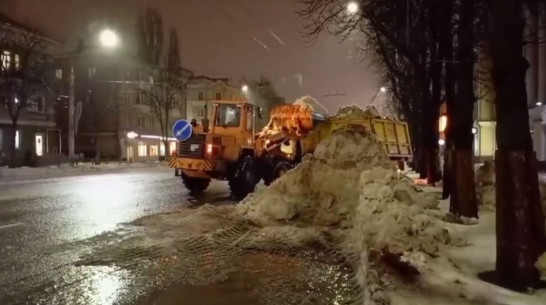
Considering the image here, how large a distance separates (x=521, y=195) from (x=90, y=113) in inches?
2628

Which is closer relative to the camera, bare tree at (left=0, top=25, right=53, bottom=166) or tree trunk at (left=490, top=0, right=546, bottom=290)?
tree trunk at (left=490, top=0, right=546, bottom=290)

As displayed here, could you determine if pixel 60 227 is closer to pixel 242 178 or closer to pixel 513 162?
pixel 242 178

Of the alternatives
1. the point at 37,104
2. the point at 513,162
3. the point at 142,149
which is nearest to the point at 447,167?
the point at 513,162

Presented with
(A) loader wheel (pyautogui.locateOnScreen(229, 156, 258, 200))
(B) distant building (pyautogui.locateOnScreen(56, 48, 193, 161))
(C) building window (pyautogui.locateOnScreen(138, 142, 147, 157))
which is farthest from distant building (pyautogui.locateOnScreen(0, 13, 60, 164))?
(A) loader wheel (pyautogui.locateOnScreen(229, 156, 258, 200))

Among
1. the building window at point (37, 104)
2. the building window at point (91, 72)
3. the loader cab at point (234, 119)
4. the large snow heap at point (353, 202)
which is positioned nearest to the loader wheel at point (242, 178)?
the loader cab at point (234, 119)

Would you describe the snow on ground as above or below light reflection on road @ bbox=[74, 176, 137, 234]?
above

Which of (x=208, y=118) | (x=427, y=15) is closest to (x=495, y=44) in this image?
(x=427, y=15)

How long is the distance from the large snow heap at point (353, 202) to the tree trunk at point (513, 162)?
1.62 m

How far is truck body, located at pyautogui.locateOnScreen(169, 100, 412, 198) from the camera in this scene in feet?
63.0

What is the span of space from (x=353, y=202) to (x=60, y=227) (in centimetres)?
608

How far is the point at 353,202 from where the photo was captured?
493 inches

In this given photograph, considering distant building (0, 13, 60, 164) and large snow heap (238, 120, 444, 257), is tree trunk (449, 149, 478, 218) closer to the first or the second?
large snow heap (238, 120, 444, 257)

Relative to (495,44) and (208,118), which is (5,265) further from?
(208,118)

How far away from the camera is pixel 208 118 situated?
2116 cm
